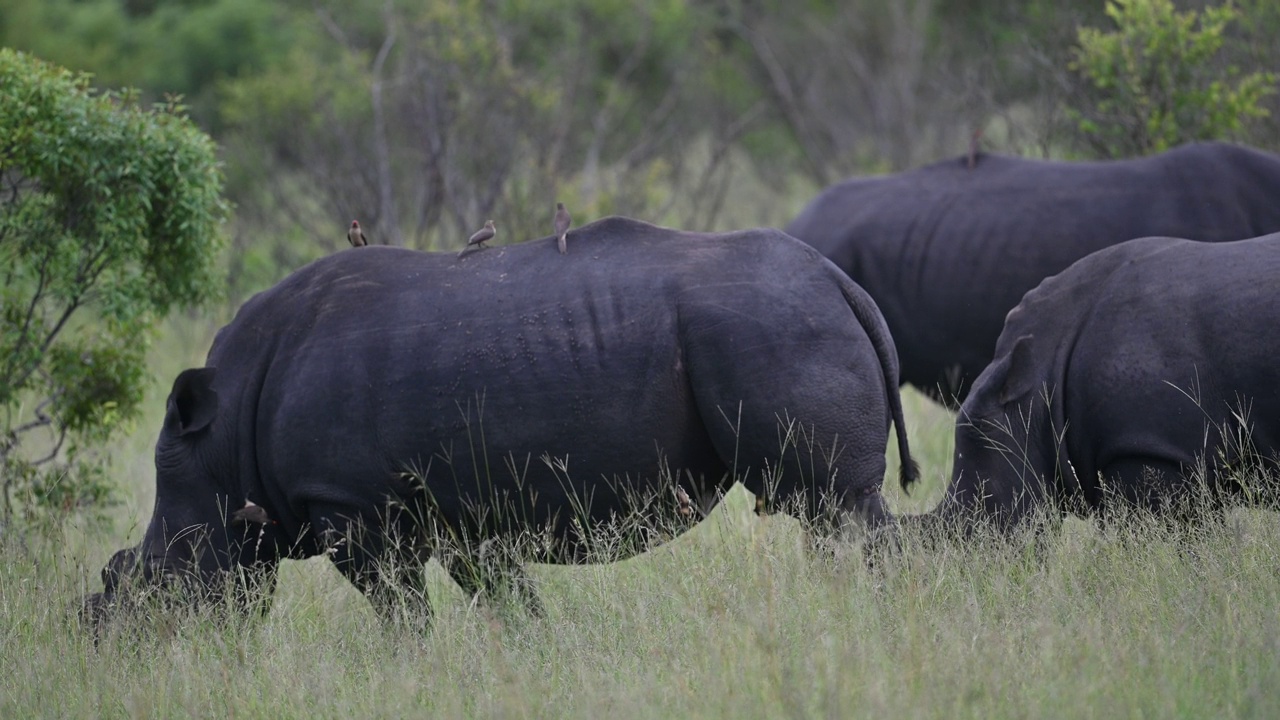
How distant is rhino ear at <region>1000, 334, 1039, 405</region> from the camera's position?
557 centimetres

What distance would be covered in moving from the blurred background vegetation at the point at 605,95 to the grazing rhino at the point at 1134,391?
3.86 m

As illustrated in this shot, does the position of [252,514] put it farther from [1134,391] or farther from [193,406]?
[1134,391]

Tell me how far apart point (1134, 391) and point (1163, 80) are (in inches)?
237

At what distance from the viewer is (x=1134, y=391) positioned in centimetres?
531

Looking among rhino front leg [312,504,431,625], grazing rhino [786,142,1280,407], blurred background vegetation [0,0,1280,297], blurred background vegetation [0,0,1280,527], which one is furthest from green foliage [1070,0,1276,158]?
rhino front leg [312,504,431,625]

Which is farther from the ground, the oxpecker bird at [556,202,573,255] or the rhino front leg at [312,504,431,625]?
the oxpecker bird at [556,202,573,255]

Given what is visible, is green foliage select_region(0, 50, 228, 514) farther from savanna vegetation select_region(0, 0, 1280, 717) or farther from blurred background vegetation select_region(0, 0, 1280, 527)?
blurred background vegetation select_region(0, 0, 1280, 527)

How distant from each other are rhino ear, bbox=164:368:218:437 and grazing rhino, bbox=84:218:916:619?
12 millimetres

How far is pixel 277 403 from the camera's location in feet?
18.4

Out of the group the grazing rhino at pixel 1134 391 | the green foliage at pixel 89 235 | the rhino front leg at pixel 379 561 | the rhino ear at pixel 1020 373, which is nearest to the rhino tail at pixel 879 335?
the grazing rhino at pixel 1134 391

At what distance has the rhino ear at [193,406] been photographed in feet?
18.5

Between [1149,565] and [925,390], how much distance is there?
401 centimetres

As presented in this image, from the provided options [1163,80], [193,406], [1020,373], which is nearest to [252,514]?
[193,406]

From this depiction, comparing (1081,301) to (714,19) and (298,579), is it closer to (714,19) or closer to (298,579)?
(298,579)
